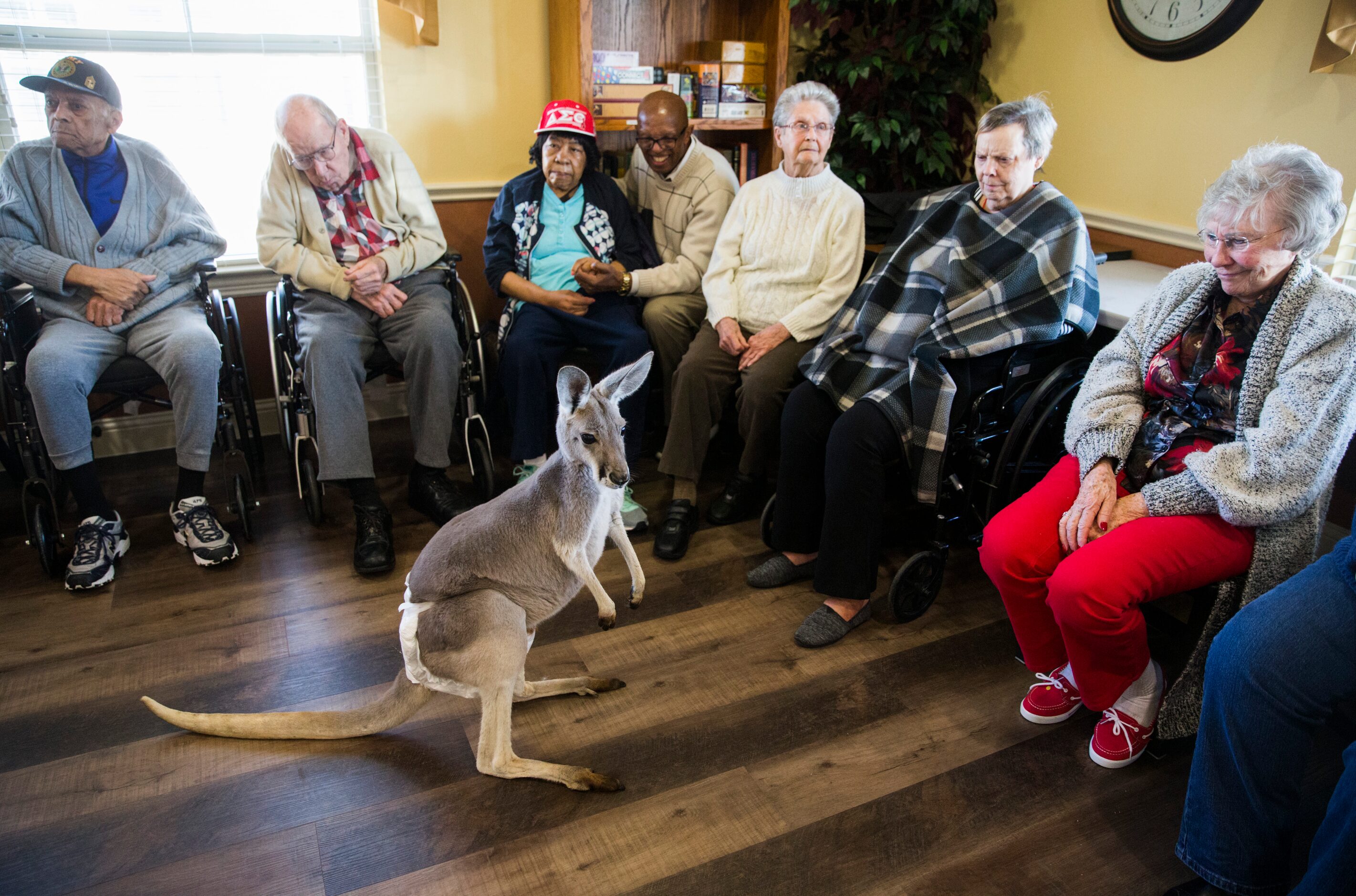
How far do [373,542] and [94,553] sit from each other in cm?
76

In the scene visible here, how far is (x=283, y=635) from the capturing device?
2.19 metres

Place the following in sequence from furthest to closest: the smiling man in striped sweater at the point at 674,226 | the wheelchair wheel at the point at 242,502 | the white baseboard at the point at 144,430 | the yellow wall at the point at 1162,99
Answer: the white baseboard at the point at 144,430, the smiling man in striped sweater at the point at 674,226, the wheelchair wheel at the point at 242,502, the yellow wall at the point at 1162,99

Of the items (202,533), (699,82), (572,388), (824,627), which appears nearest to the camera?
(572,388)

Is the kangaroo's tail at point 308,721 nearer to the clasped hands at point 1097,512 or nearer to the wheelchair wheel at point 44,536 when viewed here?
the wheelchair wheel at point 44,536

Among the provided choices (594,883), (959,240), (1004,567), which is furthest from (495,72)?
(594,883)

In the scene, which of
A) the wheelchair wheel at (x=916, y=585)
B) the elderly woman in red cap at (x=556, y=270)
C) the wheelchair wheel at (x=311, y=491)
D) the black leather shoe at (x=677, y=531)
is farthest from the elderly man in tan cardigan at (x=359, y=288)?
the wheelchair wheel at (x=916, y=585)

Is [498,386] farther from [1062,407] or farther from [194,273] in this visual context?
[1062,407]

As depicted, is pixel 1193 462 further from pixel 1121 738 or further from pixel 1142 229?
pixel 1142 229

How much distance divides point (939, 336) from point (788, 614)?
2.80 feet

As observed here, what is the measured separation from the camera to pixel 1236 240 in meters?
1.63

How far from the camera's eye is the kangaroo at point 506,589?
1.61m

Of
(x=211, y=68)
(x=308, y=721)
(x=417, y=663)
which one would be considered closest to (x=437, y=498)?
(x=308, y=721)

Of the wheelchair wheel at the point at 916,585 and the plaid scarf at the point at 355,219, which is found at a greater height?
the plaid scarf at the point at 355,219

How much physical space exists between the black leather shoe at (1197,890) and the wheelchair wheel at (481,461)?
6.72ft
